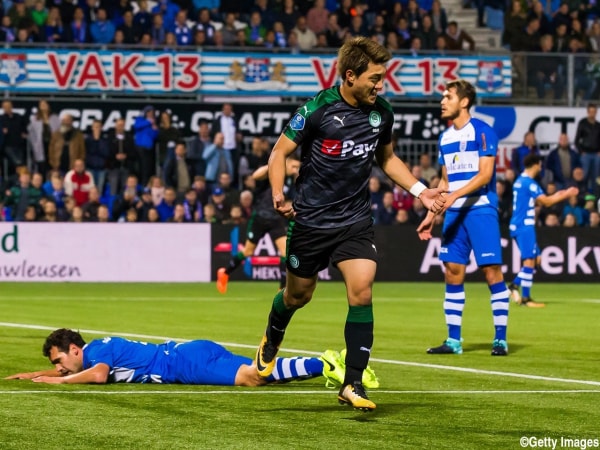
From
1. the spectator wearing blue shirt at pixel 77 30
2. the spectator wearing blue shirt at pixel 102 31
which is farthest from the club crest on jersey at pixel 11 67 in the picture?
the spectator wearing blue shirt at pixel 102 31

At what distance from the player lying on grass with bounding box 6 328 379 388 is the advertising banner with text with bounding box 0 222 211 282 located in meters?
17.1

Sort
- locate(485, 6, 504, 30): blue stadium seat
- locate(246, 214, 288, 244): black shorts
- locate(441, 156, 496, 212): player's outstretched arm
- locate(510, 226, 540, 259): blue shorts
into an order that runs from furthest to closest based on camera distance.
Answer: locate(485, 6, 504, 30): blue stadium seat → locate(246, 214, 288, 244): black shorts → locate(510, 226, 540, 259): blue shorts → locate(441, 156, 496, 212): player's outstretched arm

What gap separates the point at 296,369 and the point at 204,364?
0.69 meters

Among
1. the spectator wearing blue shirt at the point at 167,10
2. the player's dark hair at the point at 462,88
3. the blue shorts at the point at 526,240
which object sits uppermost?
the spectator wearing blue shirt at the point at 167,10

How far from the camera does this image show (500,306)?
1359 centimetres

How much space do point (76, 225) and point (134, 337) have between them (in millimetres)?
12923

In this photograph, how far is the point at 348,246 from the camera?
906 cm

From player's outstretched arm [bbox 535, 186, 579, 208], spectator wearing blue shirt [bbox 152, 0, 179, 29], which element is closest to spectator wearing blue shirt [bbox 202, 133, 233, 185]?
spectator wearing blue shirt [bbox 152, 0, 179, 29]

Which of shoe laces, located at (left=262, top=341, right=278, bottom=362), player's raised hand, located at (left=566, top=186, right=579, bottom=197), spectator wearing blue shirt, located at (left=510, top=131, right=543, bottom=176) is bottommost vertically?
shoe laces, located at (left=262, top=341, right=278, bottom=362)

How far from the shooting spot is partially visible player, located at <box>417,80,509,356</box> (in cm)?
1320

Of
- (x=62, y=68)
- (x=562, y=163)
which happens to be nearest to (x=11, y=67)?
(x=62, y=68)

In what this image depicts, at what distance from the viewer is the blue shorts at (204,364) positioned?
10250 mm

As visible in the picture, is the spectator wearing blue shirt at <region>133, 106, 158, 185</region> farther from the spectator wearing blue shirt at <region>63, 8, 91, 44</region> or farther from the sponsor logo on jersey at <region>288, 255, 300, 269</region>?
the sponsor logo on jersey at <region>288, 255, 300, 269</region>

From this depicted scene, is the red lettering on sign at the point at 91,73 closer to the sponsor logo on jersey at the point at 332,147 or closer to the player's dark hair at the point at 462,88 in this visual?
the player's dark hair at the point at 462,88
